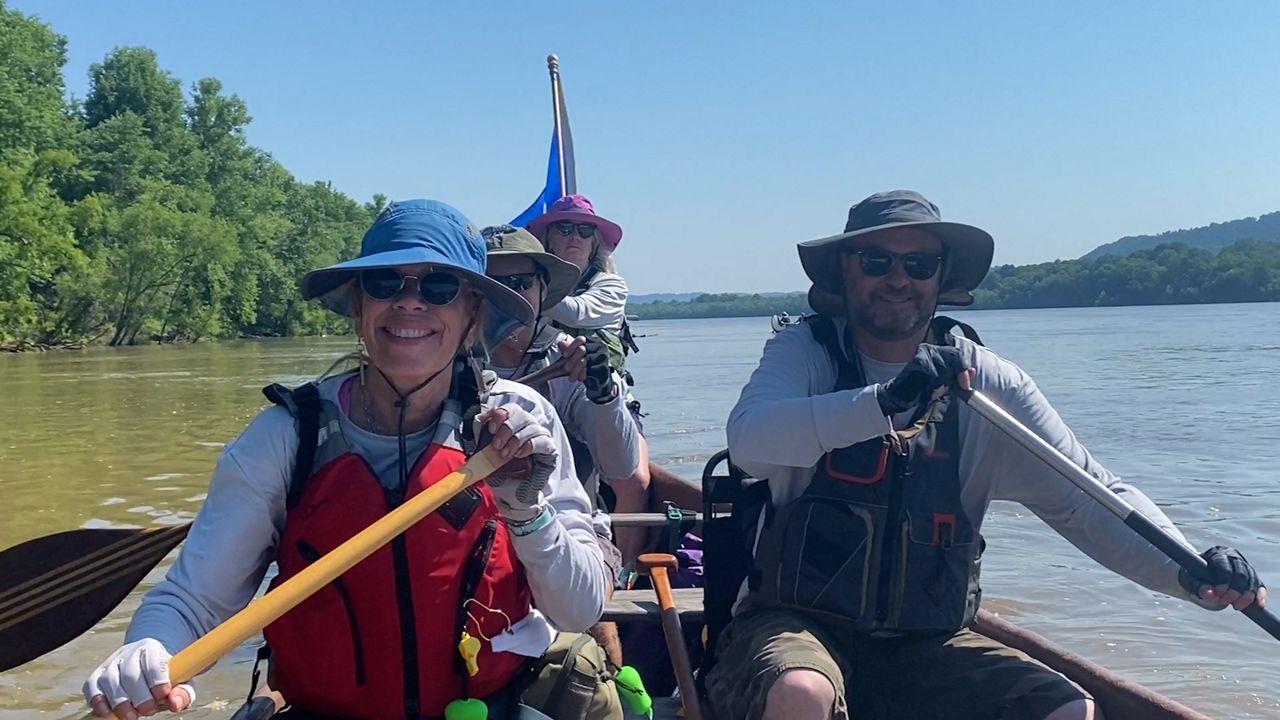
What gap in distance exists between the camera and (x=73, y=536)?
257 centimetres

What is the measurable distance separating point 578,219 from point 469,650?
10.0 feet

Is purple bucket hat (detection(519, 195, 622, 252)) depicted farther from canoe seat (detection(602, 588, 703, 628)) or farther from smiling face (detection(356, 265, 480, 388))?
smiling face (detection(356, 265, 480, 388))

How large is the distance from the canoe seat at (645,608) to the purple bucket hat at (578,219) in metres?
1.90

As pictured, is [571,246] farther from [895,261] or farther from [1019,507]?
[1019,507]

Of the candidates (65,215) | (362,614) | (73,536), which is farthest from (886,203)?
(65,215)

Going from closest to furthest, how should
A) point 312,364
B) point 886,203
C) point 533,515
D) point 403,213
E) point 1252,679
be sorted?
Answer: point 533,515 → point 403,213 → point 886,203 → point 1252,679 → point 312,364

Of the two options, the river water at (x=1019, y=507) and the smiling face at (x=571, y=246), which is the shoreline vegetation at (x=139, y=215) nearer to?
the river water at (x=1019, y=507)

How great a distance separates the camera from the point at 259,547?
2.07 metres

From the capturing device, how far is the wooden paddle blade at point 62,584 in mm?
2504

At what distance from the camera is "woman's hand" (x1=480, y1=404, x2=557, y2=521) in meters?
1.94

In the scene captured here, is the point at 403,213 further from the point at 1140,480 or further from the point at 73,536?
the point at 1140,480

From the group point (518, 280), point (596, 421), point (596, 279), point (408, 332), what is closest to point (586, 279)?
point (596, 279)

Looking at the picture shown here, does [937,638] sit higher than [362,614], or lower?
lower

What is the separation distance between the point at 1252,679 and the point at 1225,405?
11.6 meters
